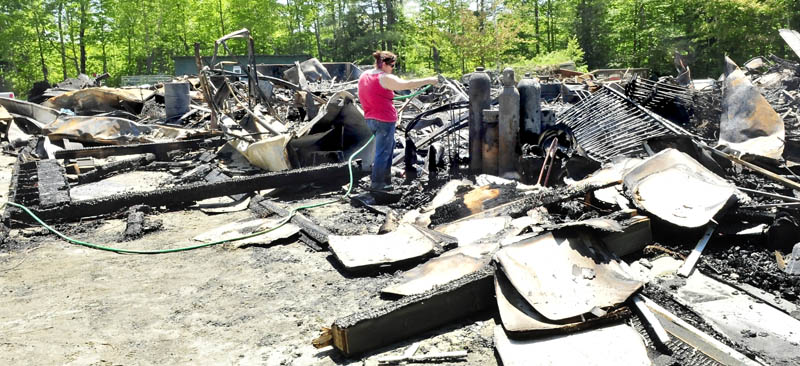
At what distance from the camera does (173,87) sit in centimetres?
1481

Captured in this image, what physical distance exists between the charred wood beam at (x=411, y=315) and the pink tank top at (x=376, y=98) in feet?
10.9

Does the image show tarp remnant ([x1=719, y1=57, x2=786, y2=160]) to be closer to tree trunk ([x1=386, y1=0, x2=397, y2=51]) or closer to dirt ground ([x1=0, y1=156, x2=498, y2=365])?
dirt ground ([x1=0, y1=156, x2=498, y2=365])

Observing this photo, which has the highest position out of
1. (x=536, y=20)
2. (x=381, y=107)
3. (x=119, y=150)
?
(x=536, y=20)

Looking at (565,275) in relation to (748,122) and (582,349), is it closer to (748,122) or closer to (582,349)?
(582,349)

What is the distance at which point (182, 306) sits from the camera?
4035 millimetres

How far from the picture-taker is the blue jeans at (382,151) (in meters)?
6.76

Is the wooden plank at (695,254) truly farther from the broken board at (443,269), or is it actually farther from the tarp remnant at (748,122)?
the tarp remnant at (748,122)

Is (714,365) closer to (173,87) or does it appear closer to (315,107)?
(315,107)

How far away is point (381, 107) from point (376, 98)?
12cm

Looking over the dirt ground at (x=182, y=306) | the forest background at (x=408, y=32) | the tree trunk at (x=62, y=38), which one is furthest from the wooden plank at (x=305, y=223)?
the tree trunk at (x=62, y=38)

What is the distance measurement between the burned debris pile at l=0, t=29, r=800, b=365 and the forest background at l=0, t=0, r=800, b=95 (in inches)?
570

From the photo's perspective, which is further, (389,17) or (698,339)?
(389,17)

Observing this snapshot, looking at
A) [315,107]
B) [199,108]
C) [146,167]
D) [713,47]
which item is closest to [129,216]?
[146,167]

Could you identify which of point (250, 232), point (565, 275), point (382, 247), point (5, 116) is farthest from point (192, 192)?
point (5, 116)
